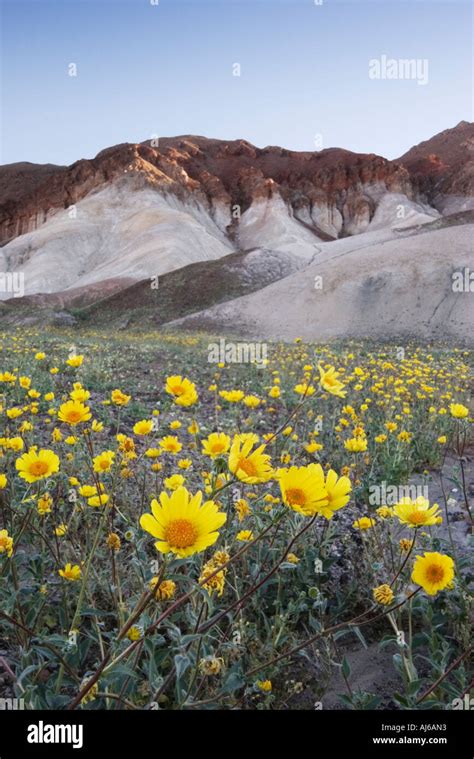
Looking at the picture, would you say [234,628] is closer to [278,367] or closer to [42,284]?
[278,367]

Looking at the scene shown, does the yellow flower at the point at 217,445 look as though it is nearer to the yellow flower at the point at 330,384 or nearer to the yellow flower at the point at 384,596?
the yellow flower at the point at 330,384

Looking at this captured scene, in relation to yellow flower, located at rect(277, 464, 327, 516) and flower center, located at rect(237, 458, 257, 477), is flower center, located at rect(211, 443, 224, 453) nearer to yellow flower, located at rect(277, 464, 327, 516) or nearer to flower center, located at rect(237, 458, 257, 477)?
flower center, located at rect(237, 458, 257, 477)

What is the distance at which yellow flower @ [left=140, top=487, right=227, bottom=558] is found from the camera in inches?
45.1

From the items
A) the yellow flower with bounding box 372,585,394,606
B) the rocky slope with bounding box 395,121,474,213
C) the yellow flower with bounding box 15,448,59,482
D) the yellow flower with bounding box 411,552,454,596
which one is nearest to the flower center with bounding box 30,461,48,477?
the yellow flower with bounding box 15,448,59,482

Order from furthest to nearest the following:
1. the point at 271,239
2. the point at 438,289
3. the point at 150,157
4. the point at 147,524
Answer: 1. the point at 150,157
2. the point at 271,239
3. the point at 438,289
4. the point at 147,524

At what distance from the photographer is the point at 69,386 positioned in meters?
6.86

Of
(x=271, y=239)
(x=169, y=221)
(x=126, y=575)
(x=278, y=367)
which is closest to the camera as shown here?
(x=126, y=575)

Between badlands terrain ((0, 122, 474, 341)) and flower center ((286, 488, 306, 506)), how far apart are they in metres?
21.9

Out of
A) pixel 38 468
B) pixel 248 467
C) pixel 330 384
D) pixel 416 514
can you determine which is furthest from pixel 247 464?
pixel 38 468

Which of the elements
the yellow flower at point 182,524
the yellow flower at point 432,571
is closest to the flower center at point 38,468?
the yellow flower at point 182,524

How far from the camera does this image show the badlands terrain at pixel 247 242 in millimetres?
25984

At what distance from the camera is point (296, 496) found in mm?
1297

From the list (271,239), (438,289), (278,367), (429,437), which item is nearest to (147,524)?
(429,437)
